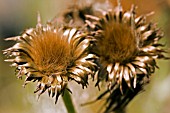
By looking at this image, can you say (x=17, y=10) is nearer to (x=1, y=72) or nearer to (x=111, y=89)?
(x=1, y=72)

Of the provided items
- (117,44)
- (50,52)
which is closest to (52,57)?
(50,52)

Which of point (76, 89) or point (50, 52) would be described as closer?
point (50, 52)

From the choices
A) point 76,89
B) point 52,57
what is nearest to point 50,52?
point 52,57

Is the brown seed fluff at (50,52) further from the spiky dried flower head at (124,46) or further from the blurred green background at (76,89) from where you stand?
the blurred green background at (76,89)

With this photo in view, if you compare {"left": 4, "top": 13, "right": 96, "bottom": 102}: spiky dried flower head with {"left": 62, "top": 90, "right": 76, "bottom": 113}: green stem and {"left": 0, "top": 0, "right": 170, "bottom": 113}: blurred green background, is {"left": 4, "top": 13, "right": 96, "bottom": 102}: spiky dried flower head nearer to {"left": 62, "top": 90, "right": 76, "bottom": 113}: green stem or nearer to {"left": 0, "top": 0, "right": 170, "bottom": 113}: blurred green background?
{"left": 62, "top": 90, "right": 76, "bottom": 113}: green stem

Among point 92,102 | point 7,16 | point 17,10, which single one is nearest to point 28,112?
point 92,102

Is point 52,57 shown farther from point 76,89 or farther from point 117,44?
point 76,89

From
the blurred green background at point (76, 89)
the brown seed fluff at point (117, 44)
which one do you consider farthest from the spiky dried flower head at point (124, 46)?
the blurred green background at point (76, 89)

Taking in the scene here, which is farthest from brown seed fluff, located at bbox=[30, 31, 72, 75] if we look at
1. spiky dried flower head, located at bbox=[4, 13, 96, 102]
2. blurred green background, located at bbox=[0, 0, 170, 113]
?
blurred green background, located at bbox=[0, 0, 170, 113]
